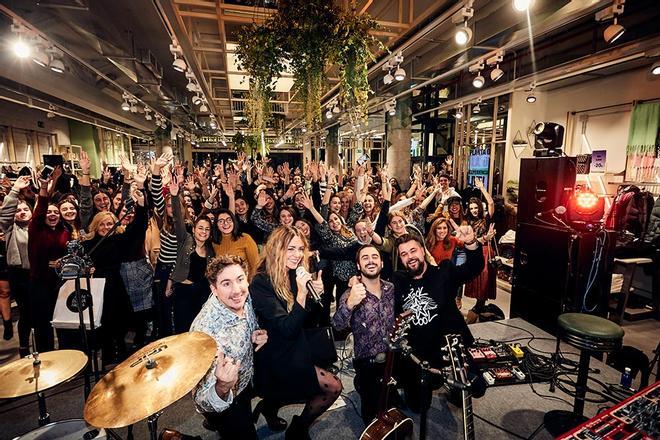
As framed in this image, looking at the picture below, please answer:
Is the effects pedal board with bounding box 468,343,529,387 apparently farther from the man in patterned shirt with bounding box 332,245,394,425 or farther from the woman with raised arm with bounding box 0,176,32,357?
the woman with raised arm with bounding box 0,176,32,357

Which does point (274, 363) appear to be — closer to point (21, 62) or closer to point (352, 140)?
point (21, 62)

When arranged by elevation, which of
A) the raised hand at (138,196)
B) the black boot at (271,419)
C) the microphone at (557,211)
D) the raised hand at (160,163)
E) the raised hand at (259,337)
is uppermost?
the raised hand at (160,163)

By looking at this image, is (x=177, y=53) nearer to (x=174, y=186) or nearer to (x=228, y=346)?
(x=174, y=186)

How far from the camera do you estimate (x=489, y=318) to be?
174 inches

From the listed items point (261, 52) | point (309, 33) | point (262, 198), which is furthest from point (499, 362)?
point (261, 52)

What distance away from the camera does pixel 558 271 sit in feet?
11.8

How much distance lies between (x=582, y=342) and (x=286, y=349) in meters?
2.05

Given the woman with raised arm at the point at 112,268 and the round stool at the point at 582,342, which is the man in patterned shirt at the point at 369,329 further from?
the woman with raised arm at the point at 112,268

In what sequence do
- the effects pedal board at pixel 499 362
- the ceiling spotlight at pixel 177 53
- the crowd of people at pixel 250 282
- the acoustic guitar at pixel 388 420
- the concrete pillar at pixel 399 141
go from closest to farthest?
the acoustic guitar at pixel 388 420
the crowd of people at pixel 250 282
the effects pedal board at pixel 499 362
the ceiling spotlight at pixel 177 53
the concrete pillar at pixel 399 141

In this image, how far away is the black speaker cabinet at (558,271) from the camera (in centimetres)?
347

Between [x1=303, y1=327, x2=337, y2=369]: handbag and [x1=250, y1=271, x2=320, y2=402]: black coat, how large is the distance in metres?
0.54

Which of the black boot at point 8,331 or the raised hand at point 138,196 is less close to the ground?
the raised hand at point 138,196

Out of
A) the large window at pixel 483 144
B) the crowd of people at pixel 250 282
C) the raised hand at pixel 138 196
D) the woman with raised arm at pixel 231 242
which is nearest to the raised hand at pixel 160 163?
the crowd of people at pixel 250 282

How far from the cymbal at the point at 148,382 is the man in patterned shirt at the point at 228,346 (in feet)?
0.87
